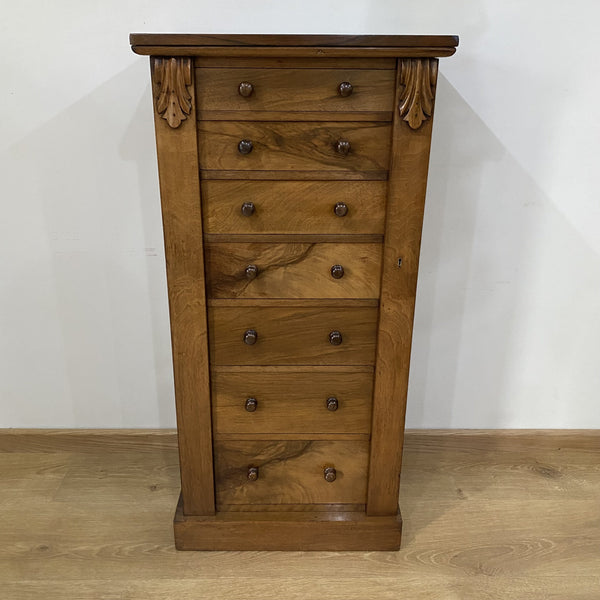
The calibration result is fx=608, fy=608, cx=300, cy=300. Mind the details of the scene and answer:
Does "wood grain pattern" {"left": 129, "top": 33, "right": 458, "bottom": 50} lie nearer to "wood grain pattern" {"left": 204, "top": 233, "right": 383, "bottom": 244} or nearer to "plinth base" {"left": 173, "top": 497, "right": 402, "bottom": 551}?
"wood grain pattern" {"left": 204, "top": 233, "right": 383, "bottom": 244}

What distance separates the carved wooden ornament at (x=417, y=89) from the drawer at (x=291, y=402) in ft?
1.99

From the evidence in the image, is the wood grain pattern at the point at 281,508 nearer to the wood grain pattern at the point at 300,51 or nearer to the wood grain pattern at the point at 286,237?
the wood grain pattern at the point at 286,237

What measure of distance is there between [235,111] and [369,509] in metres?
1.05

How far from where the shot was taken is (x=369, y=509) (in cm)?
161

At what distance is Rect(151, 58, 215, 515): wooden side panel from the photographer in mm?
1242

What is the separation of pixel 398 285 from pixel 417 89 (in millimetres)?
422

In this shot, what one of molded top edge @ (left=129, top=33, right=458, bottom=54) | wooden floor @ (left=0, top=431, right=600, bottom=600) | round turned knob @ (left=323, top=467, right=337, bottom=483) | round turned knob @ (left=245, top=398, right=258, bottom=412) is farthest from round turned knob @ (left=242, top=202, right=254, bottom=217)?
wooden floor @ (left=0, top=431, right=600, bottom=600)

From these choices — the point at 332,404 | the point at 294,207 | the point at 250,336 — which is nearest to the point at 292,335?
the point at 250,336

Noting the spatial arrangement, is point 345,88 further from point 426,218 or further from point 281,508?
point 281,508

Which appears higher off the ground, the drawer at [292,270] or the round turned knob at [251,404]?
the drawer at [292,270]

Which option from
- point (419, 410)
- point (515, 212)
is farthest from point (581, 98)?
point (419, 410)

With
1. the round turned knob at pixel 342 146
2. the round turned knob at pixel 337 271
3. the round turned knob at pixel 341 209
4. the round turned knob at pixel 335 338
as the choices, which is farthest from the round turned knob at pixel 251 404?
the round turned knob at pixel 342 146

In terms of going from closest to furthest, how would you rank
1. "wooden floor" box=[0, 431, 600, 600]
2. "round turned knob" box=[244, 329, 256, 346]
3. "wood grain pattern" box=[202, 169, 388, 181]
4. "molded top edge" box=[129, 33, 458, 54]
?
"molded top edge" box=[129, 33, 458, 54] → "wood grain pattern" box=[202, 169, 388, 181] → "round turned knob" box=[244, 329, 256, 346] → "wooden floor" box=[0, 431, 600, 600]

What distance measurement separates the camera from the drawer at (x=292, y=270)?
4.47 feet
